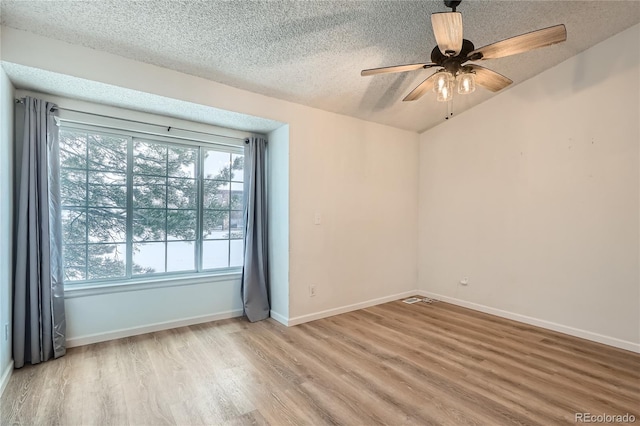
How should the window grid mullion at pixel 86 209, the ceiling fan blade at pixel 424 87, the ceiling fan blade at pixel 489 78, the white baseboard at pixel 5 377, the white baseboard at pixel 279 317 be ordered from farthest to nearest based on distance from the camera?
the white baseboard at pixel 279 317
the window grid mullion at pixel 86 209
the ceiling fan blade at pixel 424 87
the ceiling fan blade at pixel 489 78
the white baseboard at pixel 5 377

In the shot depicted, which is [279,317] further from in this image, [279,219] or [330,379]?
[330,379]

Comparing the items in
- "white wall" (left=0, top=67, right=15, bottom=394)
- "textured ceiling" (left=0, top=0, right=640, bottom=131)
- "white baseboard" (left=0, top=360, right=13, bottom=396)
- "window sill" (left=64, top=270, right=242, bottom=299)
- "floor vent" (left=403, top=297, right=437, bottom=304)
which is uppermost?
"textured ceiling" (left=0, top=0, right=640, bottom=131)

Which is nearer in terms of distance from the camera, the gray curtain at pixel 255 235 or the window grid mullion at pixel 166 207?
the window grid mullion at pixel 166 207

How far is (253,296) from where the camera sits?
3.72m

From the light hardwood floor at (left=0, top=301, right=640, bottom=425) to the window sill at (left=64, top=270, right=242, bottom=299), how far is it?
0.47 m

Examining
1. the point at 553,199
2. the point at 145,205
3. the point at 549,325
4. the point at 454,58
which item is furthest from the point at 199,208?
the point at 549,325

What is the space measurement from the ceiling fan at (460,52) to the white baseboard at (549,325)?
8.40ft

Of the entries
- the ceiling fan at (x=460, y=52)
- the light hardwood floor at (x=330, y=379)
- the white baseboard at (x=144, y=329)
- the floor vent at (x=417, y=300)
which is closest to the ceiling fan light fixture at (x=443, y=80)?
the ceiling fan at (x=460, y=52)

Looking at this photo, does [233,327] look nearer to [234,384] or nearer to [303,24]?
[234,384]

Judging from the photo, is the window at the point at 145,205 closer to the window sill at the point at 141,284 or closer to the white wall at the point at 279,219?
the window sill at the point at 141,284

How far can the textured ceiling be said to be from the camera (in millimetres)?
2156

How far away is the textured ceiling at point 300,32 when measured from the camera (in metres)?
2.16

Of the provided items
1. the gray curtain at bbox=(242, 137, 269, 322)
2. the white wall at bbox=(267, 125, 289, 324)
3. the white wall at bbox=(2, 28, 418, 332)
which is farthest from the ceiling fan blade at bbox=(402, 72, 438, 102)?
the gray curtain at bbox=(242, 137, 269, 322)

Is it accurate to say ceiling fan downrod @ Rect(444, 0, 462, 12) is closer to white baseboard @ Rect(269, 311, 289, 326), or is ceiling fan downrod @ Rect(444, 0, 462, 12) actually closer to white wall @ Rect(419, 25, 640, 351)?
white wall @ Rect(419, 25, 640, 351)
